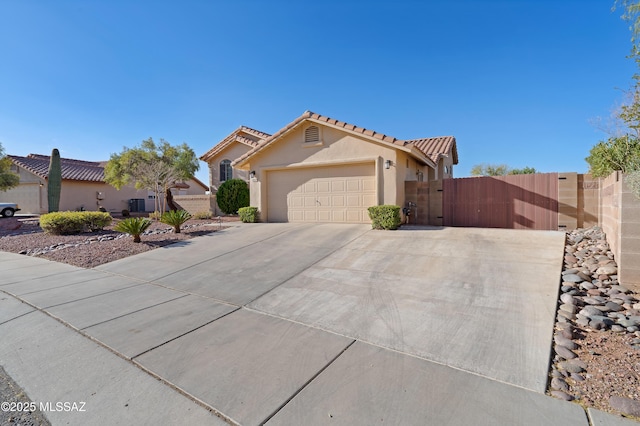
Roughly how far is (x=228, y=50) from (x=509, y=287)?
40.2 ft

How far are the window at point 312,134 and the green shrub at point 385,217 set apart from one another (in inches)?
160

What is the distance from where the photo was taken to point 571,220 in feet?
30.7

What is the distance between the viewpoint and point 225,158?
71.5 ft

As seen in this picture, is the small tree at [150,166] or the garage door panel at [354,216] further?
the small tree at [150,166]

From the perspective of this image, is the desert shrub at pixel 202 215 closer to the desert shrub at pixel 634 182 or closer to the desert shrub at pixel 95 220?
the desert shrub at pixel 95 220

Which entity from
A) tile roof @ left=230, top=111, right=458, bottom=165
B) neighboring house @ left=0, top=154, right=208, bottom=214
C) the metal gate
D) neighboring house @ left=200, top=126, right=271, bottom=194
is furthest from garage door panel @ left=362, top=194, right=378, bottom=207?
neighboring house @ left=0, top=154, right=208, bottom=214

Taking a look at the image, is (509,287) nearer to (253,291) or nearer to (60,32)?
(253,291)

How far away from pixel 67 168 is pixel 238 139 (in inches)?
679

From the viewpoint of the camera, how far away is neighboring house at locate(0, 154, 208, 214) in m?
24.0

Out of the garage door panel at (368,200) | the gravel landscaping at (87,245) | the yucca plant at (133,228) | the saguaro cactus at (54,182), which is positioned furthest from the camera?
the saguaro cactus at (54,182)

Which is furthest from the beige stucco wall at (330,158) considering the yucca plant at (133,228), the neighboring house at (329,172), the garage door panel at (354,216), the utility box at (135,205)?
the utility box at (135,205)

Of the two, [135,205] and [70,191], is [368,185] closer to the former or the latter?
[135,205]

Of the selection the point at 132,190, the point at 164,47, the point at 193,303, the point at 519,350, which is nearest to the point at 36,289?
the point at 193,303

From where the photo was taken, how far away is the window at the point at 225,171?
2183cm
